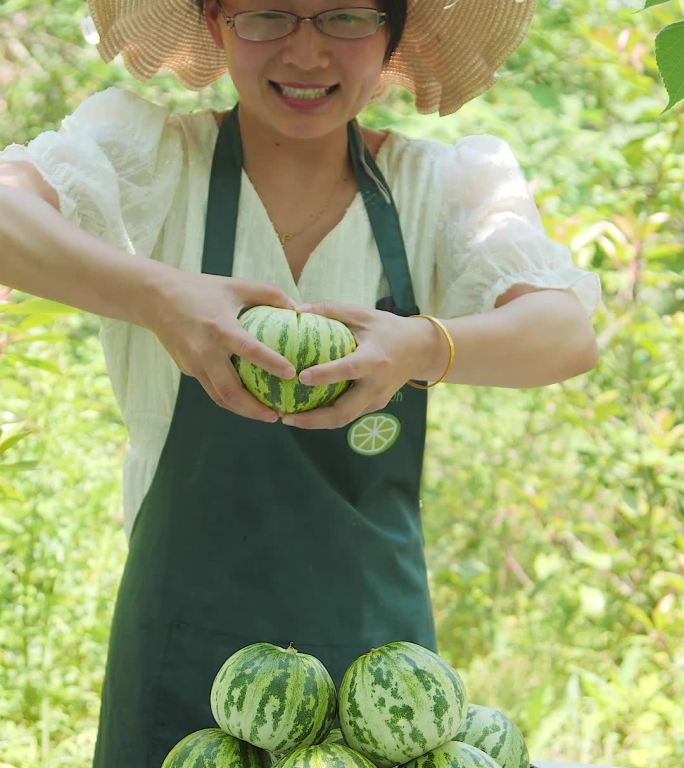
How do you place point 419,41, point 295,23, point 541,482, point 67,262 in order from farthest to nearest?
point 541,482 → point 419,41 → point 295,23 → point 67,262

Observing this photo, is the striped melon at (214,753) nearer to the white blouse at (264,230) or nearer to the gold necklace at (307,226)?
the white blouse at (264,230)

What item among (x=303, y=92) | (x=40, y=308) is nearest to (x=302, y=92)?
(x=303, y=92)

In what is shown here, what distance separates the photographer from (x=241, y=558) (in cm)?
171

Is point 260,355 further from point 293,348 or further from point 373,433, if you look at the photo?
point 373,433

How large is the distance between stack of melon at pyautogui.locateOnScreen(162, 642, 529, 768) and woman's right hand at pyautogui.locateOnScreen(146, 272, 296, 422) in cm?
35

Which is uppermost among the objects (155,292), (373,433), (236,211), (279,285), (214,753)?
(236,211)

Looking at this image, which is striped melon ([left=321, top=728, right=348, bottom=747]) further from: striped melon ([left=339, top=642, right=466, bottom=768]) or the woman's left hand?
the woman's left hand

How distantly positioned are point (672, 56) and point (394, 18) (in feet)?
2.67

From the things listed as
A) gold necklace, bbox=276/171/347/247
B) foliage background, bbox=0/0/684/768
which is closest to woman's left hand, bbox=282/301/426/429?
gold necklace, bbox=276/171/347/247

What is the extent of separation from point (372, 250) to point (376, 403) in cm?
43

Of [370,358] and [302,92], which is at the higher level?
[302,92]

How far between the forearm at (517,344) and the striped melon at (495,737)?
48cm

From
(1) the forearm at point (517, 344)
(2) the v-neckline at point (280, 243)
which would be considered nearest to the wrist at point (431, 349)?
(1) the forearm at point (517, 344)

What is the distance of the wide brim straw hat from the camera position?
1.87 metres
